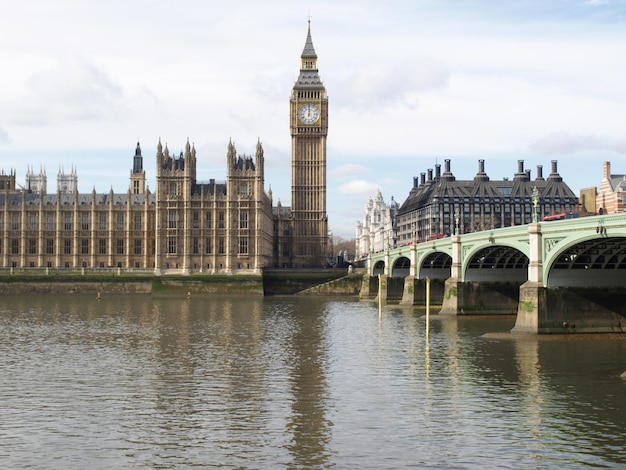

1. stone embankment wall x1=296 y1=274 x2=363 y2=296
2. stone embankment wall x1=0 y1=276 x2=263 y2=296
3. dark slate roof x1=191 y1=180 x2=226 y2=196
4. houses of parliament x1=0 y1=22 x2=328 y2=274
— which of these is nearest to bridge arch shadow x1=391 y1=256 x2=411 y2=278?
stone embankment wall x1=296 y1=274 x2=363 y2=296

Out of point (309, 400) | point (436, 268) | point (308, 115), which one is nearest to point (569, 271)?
point (309, 400)

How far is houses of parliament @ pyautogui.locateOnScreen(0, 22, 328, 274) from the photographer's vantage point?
5359 inches

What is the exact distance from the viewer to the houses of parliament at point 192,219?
136m

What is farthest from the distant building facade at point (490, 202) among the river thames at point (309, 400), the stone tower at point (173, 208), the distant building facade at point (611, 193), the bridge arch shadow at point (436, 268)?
the river thames at point (309, 400)

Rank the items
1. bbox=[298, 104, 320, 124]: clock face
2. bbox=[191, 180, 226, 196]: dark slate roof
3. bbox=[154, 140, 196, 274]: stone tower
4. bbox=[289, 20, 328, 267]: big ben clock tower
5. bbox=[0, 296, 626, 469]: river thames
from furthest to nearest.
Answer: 1. bbox=[298, 104, 320, 124]: clock face
2. bbox=[289, 20, 328, 267]: big ben clock tower
3. bbox=[191, 180, 226, 196]: dark slate roof
4. bbox=[154, 140, 196, 274]: stone tower
5. bbox=[0, 296, 626, 469]: river thames

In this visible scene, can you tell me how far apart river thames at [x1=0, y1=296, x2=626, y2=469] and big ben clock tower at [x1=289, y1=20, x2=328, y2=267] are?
90.5 metres

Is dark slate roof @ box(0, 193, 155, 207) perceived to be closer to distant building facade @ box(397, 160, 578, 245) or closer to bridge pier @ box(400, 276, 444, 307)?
distant building facade @ box(397, 160, 578, 245)

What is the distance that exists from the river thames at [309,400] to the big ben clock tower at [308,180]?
90487 mm

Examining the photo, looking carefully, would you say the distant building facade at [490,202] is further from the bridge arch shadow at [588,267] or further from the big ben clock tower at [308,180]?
the bridge arch shadow at [588,267]

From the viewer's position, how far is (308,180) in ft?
498

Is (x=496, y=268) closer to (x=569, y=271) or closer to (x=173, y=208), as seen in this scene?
(x=569, y=271)

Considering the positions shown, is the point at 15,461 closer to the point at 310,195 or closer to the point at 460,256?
the point at 460,256

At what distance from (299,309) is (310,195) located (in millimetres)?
62130

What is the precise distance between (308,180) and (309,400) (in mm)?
119549
